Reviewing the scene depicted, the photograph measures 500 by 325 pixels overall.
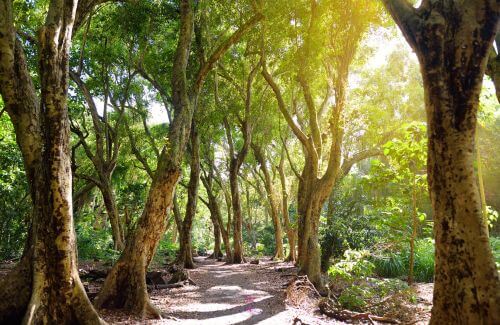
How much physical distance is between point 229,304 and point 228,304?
3 centimetres

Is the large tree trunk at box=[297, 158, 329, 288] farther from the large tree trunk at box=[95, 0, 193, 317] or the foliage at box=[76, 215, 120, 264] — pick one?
the foliage at box=[76, 215, 120, 264]

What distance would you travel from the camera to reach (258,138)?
20875 millimetres

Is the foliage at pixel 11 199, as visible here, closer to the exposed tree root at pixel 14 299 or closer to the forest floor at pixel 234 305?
the forest floor at pixel 234 305

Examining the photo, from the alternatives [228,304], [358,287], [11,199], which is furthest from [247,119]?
[11,199]

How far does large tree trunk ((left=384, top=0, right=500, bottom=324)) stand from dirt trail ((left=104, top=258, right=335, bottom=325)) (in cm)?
356

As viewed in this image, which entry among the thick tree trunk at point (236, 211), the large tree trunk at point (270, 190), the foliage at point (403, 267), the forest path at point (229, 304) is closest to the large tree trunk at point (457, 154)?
the forest path at point (229, 304)

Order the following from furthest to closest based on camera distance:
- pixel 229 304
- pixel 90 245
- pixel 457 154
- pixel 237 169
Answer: pixel 90 245 < pixel 237 169 < pixel 229 304 < pixel 457 154

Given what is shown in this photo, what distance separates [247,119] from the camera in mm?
15398

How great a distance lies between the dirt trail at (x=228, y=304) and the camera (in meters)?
6.96

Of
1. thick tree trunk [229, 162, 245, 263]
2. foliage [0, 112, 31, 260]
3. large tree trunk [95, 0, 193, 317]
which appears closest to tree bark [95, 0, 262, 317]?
large tree trunk [95, 0, 193, 317]

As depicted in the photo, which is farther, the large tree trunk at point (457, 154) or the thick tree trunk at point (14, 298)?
the thick tree trunk at point (14, 298)

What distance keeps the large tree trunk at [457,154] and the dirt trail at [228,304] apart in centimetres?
356

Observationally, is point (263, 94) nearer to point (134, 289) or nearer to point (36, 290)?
point (134, 289)

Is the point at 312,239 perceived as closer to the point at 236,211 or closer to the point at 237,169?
the point at 237,169
